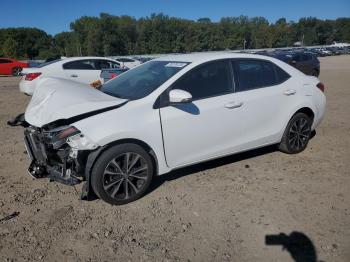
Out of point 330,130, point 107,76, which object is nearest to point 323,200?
point 330,130

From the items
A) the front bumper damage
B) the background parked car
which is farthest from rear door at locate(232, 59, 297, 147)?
the background parked car

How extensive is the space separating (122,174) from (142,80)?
1424 millimetres

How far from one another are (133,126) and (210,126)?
1082mm

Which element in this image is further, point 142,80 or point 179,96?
point 142,80

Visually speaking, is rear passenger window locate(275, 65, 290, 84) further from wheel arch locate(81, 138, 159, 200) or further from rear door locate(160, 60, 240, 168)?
wheel arch locate(81, 138, 159, 200)

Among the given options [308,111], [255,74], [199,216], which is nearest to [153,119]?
[199,216]

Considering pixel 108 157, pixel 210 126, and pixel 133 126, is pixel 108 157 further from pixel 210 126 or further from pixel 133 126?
pixel 210 126

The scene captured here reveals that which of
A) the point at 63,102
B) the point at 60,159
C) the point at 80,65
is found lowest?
the point at 60,159

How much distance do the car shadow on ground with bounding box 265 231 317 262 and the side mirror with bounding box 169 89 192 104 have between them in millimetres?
1741

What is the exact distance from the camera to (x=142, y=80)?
496 centimetres

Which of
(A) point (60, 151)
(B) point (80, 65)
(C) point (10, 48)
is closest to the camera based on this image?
(A) point (60, 151)

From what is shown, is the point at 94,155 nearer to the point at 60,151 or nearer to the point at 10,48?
the point at 60,151

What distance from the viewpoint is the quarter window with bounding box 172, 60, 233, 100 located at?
15.2ft

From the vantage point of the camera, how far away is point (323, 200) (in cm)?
437
